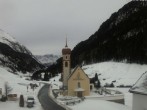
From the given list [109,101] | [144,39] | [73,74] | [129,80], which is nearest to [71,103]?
[109,101]

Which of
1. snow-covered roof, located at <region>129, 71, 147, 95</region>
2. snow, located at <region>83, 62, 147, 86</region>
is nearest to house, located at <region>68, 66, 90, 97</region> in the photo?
snow-covered roof, located at <region>129, 71, 147, 95</region>

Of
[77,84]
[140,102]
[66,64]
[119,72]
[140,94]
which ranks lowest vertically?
[140,102]

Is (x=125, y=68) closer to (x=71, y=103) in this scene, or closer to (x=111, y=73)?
(x=111, y=73)

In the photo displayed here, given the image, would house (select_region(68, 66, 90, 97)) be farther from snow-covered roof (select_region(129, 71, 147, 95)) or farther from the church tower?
snow-covered roof (select_region(129, 71, 147, 95))

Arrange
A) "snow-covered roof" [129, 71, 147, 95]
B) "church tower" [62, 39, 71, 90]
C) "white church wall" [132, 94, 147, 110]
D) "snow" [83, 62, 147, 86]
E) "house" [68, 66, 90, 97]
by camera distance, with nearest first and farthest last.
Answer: "snow-covered roof" [129, 71, 147, 95]
"white church wall" [132, 94, 147, 110]
"house" [68, 66, 90, 97]
"church tower" [62, 39, 71, 90]
"snow" [83, 62, 147, 86]

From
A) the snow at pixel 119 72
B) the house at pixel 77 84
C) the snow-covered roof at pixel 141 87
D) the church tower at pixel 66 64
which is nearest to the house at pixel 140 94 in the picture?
the snow-covered roof at pixel 141 87

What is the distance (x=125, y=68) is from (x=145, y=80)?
145m

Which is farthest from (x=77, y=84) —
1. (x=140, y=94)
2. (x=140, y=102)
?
(x=140, y=94)

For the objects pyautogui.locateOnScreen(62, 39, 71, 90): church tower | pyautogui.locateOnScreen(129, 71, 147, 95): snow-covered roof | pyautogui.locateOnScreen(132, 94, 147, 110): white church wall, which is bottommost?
pyautogui.locateOnScreen(132, 94, 147, 110): white church wall

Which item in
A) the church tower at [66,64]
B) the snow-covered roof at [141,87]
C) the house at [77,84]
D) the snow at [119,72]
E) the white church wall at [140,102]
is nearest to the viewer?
the snow-covered roof at [141,87]

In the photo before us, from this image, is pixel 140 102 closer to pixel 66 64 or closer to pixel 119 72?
pixel 66 64

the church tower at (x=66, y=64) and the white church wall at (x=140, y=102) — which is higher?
the church tower at (x=66, y=64)

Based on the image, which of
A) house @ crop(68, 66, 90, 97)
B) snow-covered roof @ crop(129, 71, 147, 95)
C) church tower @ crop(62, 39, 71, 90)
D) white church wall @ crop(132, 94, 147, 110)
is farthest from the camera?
church tower @ crop(62, 39, 71, 90)

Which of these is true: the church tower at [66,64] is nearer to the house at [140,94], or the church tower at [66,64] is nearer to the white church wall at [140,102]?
the white church wall at [140,102]
